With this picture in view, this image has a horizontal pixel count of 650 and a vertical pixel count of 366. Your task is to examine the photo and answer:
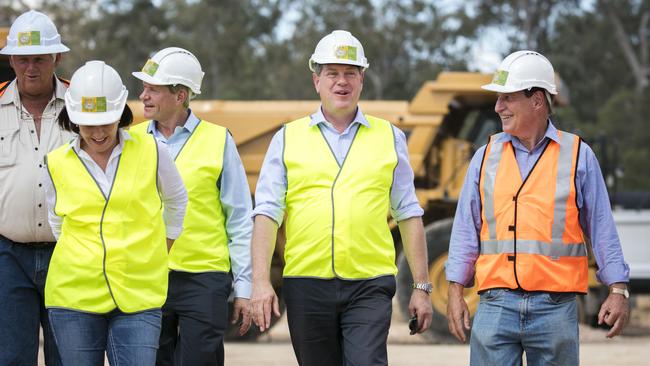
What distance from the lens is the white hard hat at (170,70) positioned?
237 inches

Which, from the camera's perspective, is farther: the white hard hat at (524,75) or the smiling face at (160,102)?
the smiling face at (160,102)

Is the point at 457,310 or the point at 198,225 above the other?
the point at 198,225

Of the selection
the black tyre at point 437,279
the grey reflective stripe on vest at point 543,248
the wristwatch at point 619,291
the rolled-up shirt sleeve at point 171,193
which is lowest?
the black tyre at point 437,279

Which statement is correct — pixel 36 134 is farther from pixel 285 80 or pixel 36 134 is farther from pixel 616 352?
pixel 285 80

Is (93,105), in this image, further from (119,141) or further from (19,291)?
(19,291)

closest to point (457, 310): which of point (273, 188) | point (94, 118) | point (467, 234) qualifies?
point (467, 234)

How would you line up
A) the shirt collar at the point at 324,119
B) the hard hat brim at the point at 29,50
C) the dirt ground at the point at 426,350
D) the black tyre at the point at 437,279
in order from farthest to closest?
the black tyre at the point at 437,279, the dirt ground at the point at 426,350, the hard hat brim at the point at 29,50, the shirt collar at the point at 324,119

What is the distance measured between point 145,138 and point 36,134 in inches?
36.0

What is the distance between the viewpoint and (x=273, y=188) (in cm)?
543

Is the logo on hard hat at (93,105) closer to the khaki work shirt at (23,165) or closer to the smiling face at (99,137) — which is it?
the smiling face at (99,137)

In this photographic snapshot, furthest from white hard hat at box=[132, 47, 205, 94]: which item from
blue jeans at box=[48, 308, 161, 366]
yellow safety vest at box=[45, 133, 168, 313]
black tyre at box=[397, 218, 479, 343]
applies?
black tyre at box=[397, 218, 479, 343]

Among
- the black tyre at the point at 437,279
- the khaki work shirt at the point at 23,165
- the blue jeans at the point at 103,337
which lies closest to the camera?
the blue jeans at the point at 103,337

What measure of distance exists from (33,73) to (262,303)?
5.53 ft

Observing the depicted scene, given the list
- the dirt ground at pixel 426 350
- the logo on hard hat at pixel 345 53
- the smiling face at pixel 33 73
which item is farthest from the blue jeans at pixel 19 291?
the dirt ground at pixel 426 350
